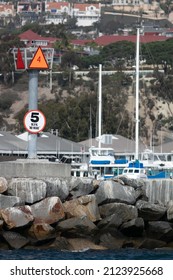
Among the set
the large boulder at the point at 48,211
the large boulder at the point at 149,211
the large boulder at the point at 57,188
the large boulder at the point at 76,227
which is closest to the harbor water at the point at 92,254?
the large boulder at the point at 76,227

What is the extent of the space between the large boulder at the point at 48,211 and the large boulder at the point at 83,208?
0.43 meters

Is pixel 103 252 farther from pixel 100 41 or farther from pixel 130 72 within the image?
pixel 100 41

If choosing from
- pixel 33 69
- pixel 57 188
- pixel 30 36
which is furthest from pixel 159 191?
pixel 30 36

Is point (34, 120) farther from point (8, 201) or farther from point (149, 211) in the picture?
point (149, 211)

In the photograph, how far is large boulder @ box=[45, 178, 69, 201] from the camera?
92.7 ft

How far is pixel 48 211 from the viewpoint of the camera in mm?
27109

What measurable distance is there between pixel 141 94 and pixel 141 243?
6670cm

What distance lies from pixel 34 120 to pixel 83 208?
2.59m

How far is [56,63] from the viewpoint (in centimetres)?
11112

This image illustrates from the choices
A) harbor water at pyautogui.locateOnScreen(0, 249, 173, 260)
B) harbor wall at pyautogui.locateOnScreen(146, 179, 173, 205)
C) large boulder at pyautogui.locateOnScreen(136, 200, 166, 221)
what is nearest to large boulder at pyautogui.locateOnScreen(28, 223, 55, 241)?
harbor water at pyautogui.locateOnScreen(0, 249, 173, 260)

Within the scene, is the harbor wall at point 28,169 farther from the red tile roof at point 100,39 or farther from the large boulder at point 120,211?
the red tile roof at point 100,39

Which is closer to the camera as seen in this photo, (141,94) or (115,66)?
(141,94)

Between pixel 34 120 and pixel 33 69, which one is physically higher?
pixel 33 69
